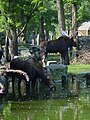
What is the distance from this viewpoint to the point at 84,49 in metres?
33.8

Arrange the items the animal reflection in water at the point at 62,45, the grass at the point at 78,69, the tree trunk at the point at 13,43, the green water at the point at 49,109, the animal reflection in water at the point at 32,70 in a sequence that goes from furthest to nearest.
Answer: the tree trunk at the point at 13,43
the animal reflection in water at the point at 62,45
the grass at the point at 78,69
the animal reflection in water at the point at 32,70
the green water at the point at 49,109

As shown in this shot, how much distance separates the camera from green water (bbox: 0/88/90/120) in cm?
1305

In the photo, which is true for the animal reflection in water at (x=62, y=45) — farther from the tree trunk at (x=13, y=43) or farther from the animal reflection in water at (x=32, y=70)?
the animal reflection in water at (x=32, y=70)

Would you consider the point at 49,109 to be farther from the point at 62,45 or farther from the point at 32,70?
the point at 62,45

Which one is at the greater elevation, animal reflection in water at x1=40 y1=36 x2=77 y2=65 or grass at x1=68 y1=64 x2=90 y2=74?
animal reflection in water at x1=40 y1=36 x2=77 y2=65

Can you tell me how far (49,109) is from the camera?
1438 centimetres

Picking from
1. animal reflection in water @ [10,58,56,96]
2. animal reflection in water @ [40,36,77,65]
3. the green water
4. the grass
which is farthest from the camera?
animal reflection in water @ [40,36,77,65]

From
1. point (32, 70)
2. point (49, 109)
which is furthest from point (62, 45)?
point (49, 109)

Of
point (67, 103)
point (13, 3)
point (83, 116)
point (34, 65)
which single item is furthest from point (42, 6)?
point (83, 116)

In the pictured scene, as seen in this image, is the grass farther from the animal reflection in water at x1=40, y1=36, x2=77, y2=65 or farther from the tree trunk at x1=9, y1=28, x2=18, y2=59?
the tree trunk at x1=9, y1=28, x2=18, y2=59

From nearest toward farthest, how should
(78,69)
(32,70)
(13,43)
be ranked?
(32,70) → (78,69) → (13,43)

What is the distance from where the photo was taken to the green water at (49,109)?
13050mm

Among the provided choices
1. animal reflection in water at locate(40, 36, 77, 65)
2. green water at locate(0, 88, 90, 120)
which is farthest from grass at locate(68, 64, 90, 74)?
green water at locate(0, 88, 90, 120)

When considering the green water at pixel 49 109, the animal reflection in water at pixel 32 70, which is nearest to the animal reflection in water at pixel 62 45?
the animal reflection in water at pixel 32 70
